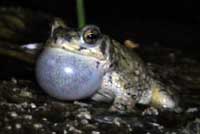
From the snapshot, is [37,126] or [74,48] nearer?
[37,126]

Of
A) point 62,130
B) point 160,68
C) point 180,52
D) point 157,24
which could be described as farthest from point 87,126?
point 157,24

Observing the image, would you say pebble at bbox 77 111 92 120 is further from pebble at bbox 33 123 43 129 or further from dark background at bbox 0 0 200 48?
dark background at bbox 0 0 200 48

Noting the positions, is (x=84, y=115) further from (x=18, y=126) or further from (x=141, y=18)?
(x=141, y=18)

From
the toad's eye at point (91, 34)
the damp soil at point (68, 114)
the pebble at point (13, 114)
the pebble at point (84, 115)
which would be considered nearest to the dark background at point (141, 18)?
the damp soil at point (68, 114)

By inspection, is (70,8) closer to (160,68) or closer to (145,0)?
(145,0)

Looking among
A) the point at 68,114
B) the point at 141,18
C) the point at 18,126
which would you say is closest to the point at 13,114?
the point at 18,126

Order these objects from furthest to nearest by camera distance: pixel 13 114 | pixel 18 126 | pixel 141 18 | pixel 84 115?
pixel 141 18, pixel 84 115, pixel 13 114, pixel 18 126

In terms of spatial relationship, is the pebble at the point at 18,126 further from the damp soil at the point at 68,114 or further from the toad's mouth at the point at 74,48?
the toad's mouth at the point at 74,48
